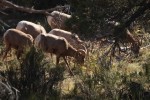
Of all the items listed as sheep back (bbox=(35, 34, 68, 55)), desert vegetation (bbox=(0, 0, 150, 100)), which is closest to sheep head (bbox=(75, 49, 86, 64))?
sheep back (bbox=(35, 34, 68, 55))

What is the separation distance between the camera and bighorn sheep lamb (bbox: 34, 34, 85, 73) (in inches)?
511

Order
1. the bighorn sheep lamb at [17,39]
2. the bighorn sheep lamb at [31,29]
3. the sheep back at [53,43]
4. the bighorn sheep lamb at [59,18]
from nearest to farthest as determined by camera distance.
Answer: the bighorn sheep lamb at [59,18] < the sheep back at [53,43] < the bighorn sheep lamb at [17,39] < the bighorn sheep lamb at [31,29]

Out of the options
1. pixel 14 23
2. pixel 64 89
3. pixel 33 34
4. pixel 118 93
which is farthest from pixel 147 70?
pixel 14 23

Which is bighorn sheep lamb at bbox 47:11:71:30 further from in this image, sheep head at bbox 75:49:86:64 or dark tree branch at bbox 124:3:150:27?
dark tree branch at bbox 124:3:150:27

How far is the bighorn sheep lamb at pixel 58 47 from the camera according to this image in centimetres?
1297

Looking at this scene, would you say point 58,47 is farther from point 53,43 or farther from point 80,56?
point 80,56

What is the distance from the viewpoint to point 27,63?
1036 cm

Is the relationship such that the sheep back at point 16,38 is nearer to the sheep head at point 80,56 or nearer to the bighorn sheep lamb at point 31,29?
the bighorn sheep lamb at point 31,29

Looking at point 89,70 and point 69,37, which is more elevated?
point 69,37

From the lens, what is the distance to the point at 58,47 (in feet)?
42.8

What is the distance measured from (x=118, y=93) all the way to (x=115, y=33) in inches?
51.7

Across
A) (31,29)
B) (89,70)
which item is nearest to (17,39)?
(31,29)

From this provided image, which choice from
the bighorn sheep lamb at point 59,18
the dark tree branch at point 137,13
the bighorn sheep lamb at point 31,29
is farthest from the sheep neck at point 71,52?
the dark tree branch at point 137,13

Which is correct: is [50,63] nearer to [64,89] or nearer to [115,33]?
[64,89]
